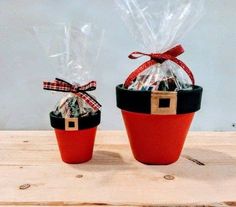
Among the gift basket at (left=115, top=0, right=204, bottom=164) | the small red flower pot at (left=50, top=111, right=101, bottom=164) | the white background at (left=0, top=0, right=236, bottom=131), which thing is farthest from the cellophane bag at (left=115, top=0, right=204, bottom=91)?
the white background at (left=0, top=0, right=236, bottom=131)

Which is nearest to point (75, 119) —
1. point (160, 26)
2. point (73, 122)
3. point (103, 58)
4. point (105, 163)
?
point (73, 122)

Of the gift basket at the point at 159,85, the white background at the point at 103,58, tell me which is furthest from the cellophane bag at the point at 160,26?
Answer: the white background at the point at 103,58

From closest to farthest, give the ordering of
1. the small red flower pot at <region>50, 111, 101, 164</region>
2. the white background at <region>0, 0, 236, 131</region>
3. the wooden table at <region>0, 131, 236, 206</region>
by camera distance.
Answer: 1. the wooden table at <region>0, 131, 236, 206</region>
2. the small red flower pot at <region>50, 111, 101, 164</region>
3. the white background at <region>0, 0, 236, 131</region>

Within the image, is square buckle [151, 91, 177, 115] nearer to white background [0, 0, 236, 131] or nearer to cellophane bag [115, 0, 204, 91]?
cellophane bag [115, 0, 204, 91]

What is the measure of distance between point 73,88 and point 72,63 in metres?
0.06

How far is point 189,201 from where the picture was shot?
1.33 feet

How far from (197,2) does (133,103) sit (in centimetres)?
22

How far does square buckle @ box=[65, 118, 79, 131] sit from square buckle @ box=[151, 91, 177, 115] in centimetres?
14

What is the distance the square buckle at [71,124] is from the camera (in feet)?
1.67

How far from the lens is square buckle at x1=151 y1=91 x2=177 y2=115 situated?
472 mm

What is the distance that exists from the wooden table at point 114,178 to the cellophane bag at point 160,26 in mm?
155

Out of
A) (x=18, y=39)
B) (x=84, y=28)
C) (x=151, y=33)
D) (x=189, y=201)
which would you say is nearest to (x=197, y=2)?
(x=151, y=33)

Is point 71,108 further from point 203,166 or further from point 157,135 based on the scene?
point 203,166

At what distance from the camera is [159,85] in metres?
0.48
